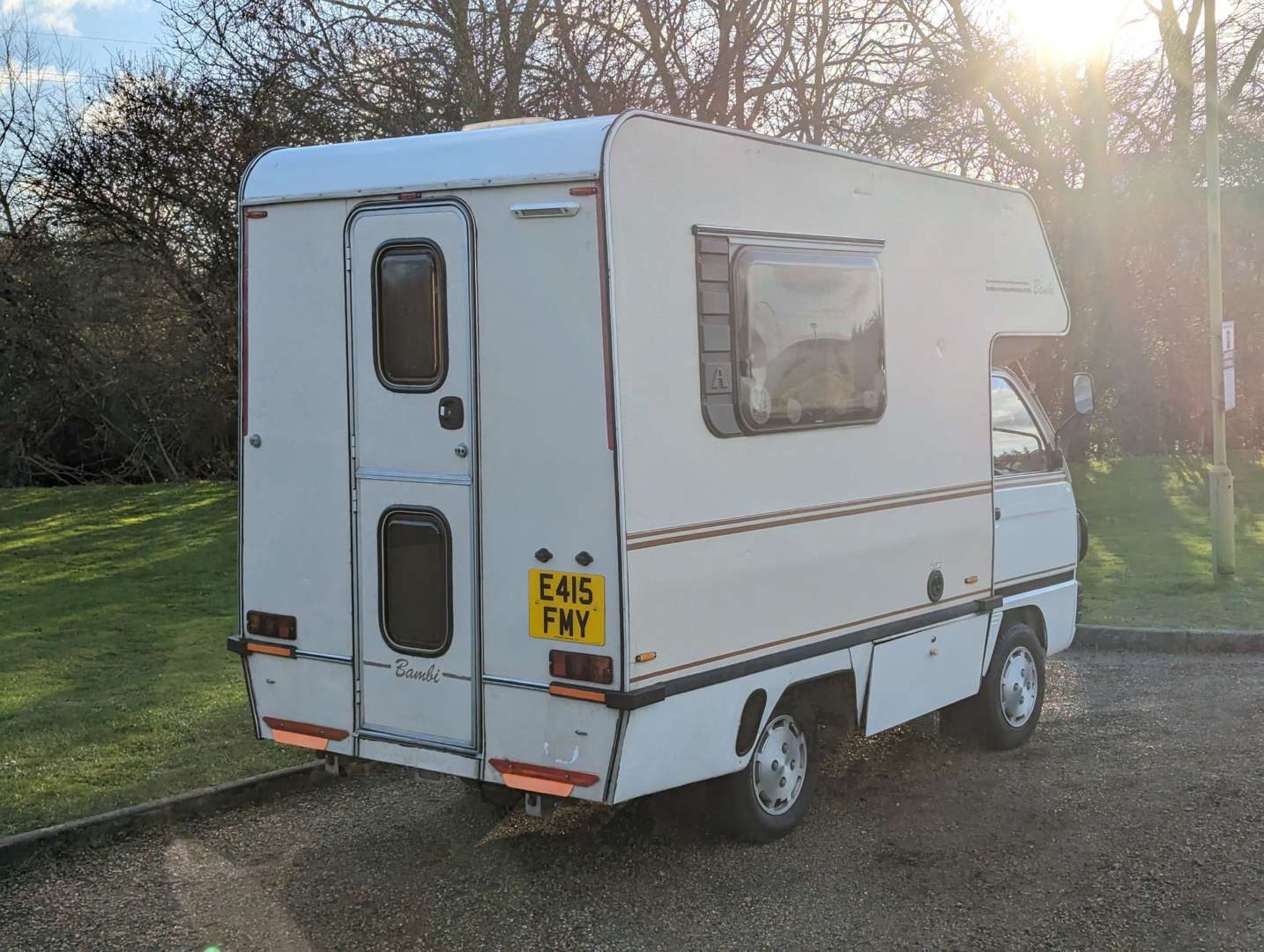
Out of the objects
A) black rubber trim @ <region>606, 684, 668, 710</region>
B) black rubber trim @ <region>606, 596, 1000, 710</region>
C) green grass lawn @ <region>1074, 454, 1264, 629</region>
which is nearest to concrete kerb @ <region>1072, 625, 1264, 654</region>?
green grass lawn @ <region>1074, 454, 1264, 629</region>

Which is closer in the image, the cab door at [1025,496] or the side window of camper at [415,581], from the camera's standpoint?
Answer: the side window of camper at [415,581]

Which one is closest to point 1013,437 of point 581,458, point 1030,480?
point 1030,480

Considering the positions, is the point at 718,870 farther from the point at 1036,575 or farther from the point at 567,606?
the point at 1036,575

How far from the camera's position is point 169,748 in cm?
659

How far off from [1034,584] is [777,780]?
2275mm

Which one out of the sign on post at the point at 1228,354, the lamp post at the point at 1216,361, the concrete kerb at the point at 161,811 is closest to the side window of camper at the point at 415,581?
the concrete kerb at the point at 161,811

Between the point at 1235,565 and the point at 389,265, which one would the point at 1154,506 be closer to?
the point at 1235,565

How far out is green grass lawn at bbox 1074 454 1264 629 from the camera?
33.2 ft

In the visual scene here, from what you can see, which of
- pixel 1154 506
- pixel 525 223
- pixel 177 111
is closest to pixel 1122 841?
pixel 525 223

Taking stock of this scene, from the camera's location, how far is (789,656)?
5324 millimetres

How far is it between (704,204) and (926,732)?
11.6 ft

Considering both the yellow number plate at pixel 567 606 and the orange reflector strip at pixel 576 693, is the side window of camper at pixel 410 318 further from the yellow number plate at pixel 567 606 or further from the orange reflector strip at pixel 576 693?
the orange reflector strip at pixel 576 693

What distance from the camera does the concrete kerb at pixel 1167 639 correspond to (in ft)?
30.1

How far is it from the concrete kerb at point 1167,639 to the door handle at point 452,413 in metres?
6.01
